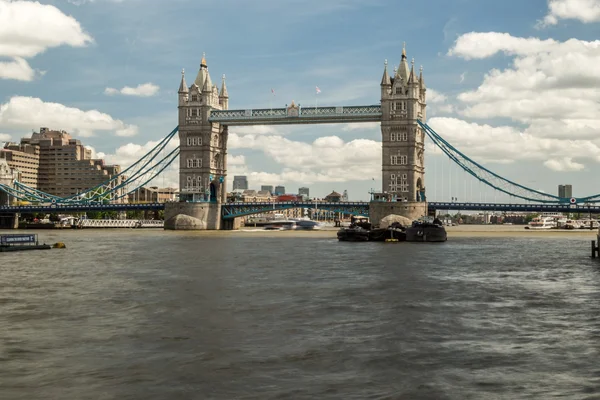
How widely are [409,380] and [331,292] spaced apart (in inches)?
628

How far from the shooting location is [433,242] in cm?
8500

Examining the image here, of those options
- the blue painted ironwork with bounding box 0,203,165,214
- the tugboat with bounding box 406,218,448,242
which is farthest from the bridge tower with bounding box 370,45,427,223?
the blue painted ironwork with bounding box 0,203,165,214

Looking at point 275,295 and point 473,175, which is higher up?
point 473,175

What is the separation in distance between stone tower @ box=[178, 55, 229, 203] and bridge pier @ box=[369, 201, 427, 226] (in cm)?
3397

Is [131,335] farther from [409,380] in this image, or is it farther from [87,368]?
[409,380]

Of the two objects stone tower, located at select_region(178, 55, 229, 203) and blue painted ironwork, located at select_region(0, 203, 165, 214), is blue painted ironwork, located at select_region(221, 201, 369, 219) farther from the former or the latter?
blue painted ironwork, located at select_region(0, 203, 165, 214)

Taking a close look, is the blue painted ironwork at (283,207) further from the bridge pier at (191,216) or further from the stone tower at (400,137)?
the stone tower at (400,137)

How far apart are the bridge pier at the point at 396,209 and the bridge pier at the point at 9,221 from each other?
84.7 m

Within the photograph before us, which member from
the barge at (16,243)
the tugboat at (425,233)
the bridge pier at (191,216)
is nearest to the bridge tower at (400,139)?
the bridge pier at (191,216)

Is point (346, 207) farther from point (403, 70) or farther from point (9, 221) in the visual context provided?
point (9, 221)

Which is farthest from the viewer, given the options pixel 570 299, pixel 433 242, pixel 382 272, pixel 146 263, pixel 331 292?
pixel 433 242

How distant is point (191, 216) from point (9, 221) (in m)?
53.1

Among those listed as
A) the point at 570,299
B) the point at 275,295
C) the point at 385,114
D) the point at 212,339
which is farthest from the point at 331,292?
the point at 385,114

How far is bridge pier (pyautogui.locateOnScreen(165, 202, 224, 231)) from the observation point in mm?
136500
